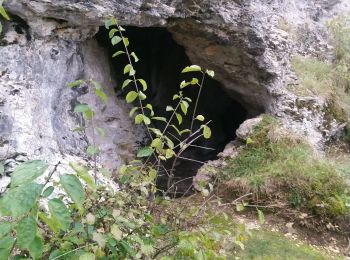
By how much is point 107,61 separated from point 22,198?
5.45m

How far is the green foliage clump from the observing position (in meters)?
4.61

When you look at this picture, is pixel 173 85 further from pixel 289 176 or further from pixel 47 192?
pixel 47 192

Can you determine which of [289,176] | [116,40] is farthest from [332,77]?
[116,40]

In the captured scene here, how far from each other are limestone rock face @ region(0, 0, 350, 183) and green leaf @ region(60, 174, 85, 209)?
2975mm

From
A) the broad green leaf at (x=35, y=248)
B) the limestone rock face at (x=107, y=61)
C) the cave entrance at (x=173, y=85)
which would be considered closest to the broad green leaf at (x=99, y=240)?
the broad green leaf at (x=35, y=248)

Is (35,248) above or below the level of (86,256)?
above

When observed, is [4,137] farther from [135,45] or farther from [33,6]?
[135,45]

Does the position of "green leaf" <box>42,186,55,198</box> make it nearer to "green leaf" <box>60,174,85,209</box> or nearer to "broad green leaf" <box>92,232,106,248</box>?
"green leaf" <box>60,174,85,209</box>

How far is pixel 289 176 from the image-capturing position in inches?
191

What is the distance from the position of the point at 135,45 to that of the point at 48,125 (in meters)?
3.56

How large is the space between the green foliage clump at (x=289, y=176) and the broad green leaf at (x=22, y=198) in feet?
11.8

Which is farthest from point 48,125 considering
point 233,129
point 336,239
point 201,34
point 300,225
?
point 233,129

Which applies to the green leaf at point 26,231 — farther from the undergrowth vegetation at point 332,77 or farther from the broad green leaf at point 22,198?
the undergrowth vegetation at point 332,77

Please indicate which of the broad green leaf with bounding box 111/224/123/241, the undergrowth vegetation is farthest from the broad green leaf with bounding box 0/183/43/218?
the undergrowth vegetation
